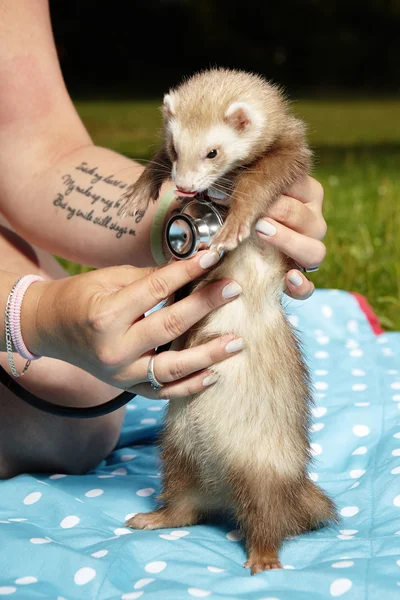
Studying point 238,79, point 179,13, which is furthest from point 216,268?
point 179,13

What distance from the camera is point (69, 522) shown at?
4.90 feet

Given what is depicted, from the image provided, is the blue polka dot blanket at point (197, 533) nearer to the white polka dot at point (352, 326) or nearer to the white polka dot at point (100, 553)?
the white polka dot at point (100, 553)

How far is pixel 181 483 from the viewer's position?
1.45 meters

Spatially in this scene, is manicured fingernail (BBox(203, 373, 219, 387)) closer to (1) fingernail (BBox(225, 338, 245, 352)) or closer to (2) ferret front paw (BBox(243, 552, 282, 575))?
(1) fingernail (BBox(225, 338, 245, 352))

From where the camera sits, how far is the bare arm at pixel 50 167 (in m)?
1.86

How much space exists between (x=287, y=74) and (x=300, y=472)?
1403 cm

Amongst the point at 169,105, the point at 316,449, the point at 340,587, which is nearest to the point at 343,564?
the point at 340,587

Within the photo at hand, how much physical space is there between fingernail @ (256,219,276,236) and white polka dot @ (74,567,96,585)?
56 centimetres

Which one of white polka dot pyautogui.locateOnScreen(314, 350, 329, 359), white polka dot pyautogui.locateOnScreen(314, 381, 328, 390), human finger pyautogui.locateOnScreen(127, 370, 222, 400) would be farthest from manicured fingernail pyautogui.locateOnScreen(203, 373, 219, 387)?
white polka dot pyautogui.locateOnScreen(314, 350, 329, 359)

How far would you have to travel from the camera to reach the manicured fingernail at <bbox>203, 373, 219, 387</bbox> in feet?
4.43

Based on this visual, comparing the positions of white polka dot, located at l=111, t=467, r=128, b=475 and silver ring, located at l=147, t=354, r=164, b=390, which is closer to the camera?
silver ring, located at l=147, t=354, r=164, b=390

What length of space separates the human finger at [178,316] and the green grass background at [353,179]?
1.02 feet

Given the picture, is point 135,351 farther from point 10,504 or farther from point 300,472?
point 10,504

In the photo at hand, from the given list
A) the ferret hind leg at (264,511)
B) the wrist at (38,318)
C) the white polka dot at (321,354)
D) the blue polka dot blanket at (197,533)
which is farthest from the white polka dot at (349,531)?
the white polka dot at (321,354)
